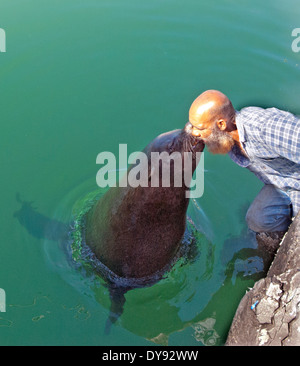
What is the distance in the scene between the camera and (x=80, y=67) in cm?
573

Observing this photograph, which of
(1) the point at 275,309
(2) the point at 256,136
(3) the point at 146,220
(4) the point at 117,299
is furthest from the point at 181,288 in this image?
(2) the point at 256,136

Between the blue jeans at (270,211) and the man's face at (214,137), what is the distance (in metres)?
0.80

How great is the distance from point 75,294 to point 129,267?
1.79 feet

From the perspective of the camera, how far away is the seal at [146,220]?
2.91 metres

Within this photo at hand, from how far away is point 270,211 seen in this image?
4012 millimetres

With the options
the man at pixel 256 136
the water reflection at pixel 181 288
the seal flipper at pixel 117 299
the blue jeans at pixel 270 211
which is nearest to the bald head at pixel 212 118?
the man at pixel 256 136

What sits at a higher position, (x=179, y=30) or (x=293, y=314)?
(x=179, y=30)

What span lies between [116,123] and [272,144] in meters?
2.43

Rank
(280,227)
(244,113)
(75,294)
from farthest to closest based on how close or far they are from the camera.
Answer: (280,227)
(75,294)
(244,113)

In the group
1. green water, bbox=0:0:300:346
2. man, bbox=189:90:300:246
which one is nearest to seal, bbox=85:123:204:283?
man, bbox=189:90:300:246

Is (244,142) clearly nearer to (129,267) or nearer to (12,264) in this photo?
(129,267)

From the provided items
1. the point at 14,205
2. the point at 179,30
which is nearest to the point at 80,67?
the point at 179,30

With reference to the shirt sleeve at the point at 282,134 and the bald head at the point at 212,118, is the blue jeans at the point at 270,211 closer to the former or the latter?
the shirt sleeve at the point at 282,134
